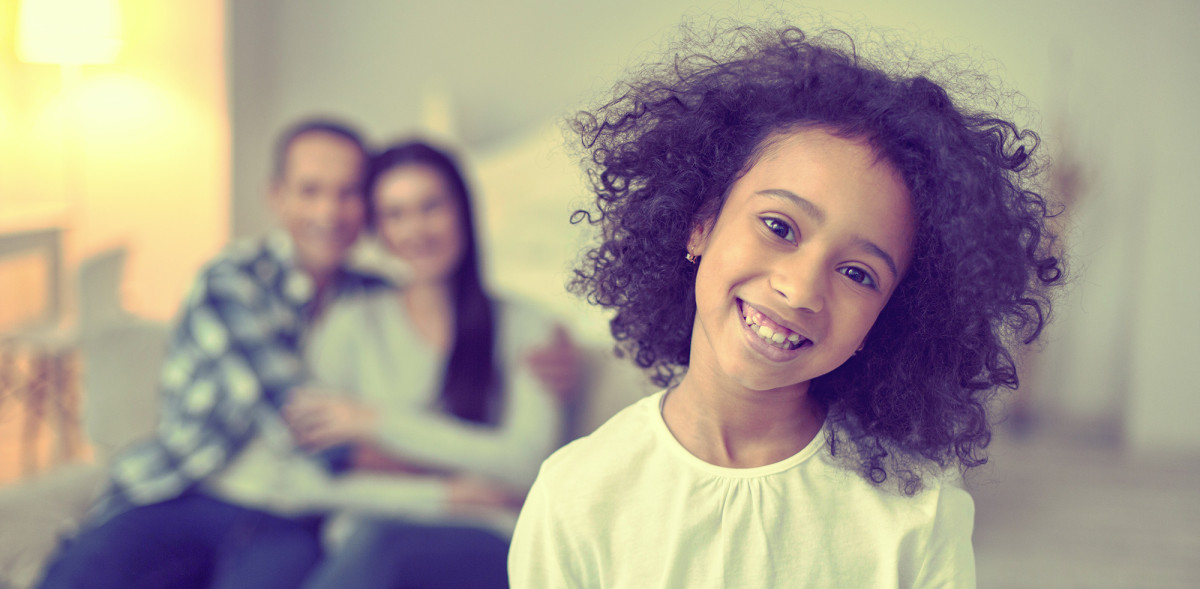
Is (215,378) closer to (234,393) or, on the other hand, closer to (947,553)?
(234,393)

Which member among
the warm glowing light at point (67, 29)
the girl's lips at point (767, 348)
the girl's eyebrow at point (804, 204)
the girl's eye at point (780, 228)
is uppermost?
the warm glowing light at point (67, 29)

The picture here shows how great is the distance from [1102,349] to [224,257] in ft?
9.57

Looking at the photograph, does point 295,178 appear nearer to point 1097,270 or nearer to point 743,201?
point 743,201

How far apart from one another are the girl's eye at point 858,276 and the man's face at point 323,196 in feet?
4.37

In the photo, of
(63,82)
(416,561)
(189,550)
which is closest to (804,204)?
(416,561)

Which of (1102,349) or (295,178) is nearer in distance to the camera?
(295,178)

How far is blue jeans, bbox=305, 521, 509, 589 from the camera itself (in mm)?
1290

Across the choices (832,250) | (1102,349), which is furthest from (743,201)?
(1102,349)

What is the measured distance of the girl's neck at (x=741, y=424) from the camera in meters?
0.58

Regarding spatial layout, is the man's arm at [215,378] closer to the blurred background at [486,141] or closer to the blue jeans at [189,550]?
the blue jeans at [189,550]

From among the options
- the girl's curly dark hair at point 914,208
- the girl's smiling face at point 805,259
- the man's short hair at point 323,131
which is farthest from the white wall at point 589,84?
the girl's smiling face at point 805,259

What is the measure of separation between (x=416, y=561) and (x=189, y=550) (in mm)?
412

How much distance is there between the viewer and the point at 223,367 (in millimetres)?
1614

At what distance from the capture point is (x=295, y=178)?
169 cm
